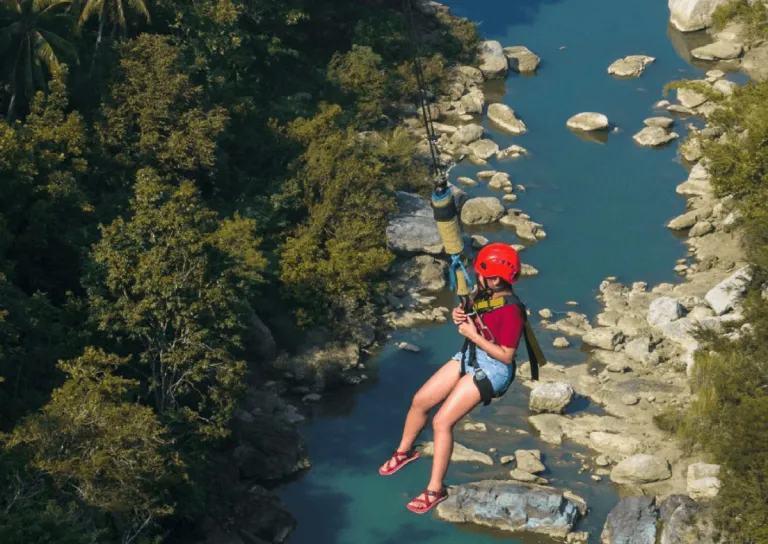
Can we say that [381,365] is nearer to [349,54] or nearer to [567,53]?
[349,54]

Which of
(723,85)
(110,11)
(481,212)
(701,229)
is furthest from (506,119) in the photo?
(110,11)

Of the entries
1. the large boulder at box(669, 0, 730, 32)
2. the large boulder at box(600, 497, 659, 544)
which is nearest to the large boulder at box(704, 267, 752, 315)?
the large boulder at box(600, 497, 659, 544)

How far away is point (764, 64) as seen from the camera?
53969mm

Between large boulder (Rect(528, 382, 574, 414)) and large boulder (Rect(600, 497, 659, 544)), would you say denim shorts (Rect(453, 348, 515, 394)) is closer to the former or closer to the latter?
large boulder (Rect(600, 497, 659, 544))

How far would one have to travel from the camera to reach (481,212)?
44.6 meters

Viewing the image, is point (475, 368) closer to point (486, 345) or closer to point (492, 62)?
point (486, 345)

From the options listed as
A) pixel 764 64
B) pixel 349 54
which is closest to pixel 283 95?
pixel 349 54

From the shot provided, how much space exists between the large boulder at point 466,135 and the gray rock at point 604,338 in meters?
12.8

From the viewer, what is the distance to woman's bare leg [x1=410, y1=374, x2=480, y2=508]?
47.3 ft

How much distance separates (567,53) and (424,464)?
1113 inches

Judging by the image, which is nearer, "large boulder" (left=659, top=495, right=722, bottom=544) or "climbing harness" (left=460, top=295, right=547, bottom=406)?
"climbing harness" (left=460, top=295, right=547, bottom=406)

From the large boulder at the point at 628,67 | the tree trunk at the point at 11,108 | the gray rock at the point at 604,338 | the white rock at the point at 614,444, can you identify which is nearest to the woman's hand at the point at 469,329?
the white rock at the point at 614,444

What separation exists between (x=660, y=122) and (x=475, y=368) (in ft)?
125

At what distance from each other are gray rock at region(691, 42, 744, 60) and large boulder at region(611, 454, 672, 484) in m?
26.7
